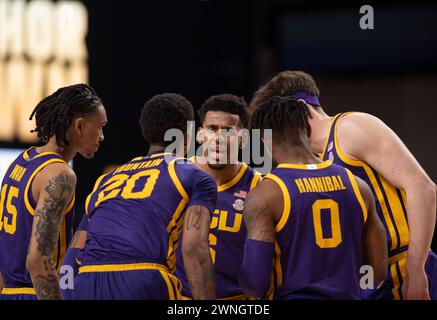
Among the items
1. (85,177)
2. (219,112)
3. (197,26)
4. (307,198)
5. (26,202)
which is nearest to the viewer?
(307,198)

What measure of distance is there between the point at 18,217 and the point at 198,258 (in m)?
1.04

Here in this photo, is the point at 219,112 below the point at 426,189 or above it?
above

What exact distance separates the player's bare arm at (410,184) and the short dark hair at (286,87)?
1.57ft

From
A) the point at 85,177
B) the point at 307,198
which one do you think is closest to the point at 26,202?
the point at 307,198

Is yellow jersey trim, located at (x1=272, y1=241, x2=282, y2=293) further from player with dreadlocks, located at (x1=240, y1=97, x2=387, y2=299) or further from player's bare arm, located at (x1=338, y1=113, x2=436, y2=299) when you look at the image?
player's bare arm, located at (x1=338, y1=113, x2=436, y2=299)

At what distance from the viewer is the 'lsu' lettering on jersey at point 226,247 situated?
4.75 m

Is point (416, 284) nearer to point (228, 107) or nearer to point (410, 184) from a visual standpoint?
point (410, 184)

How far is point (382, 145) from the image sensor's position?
13.7 ft

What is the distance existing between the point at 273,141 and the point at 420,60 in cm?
721

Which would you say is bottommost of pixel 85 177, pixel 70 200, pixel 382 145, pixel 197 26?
pixel 85 177

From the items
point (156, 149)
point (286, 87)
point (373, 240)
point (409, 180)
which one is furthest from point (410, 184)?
point (156, 149)

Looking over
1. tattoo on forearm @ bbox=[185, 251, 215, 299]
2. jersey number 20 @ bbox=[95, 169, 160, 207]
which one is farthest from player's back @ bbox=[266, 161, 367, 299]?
jersey number 20 @ bbox=[95, 169, 160, 207]

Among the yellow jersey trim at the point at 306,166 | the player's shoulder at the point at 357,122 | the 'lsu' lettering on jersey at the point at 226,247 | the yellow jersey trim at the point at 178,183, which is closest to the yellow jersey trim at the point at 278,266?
the yellow jersey trim at the point at 306,166
